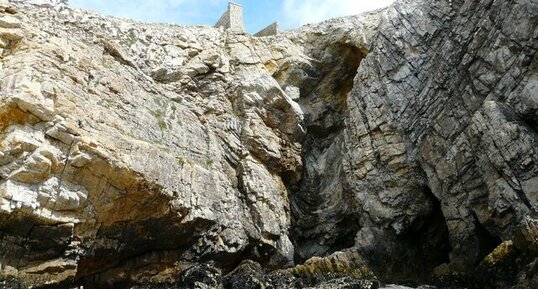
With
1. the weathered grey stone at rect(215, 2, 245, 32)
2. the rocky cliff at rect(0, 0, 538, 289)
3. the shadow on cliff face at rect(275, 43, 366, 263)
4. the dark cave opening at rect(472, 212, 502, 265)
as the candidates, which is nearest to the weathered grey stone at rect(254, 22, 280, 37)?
the weathered grey stone at rect(215, 2, 245, 32)

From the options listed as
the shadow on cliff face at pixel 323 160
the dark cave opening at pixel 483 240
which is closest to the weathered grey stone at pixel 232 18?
the shadow on cliff face at pixel 323 160

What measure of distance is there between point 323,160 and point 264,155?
5.68 metres

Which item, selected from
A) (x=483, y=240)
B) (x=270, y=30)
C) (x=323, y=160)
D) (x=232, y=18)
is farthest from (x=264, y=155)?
(x=270, y=30)

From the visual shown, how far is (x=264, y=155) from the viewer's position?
28438 millimetres

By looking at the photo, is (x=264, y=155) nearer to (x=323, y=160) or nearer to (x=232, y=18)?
(x=323, y=160)

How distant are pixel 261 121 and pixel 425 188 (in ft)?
34.4

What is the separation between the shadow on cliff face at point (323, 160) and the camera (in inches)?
1154

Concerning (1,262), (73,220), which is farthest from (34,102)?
(1,262)

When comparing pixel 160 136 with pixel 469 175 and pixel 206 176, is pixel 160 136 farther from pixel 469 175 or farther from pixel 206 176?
pixel 469 175

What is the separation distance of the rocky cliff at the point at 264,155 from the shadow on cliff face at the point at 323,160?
Answer: 0.41 feet

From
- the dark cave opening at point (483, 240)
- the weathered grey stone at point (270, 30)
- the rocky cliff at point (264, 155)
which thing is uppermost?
the weathered grey stone at point (270, 30)

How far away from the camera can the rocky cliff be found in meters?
18.5

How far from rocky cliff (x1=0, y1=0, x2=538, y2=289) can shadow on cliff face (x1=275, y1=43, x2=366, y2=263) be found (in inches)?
4.9

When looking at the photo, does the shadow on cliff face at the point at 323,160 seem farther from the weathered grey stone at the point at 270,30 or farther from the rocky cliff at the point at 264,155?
the weathered grey stone at the point at 270,30
